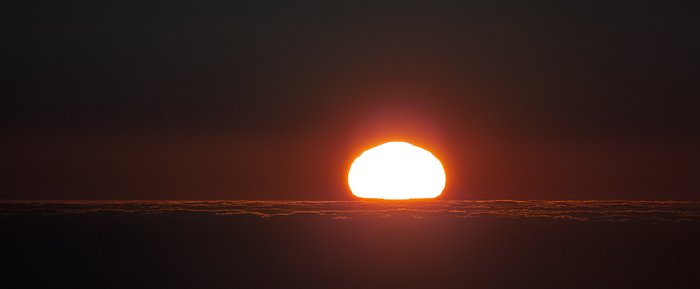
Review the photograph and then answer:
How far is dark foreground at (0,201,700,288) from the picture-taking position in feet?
69.9

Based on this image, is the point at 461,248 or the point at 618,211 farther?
the point at 618,211

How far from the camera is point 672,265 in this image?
72.7 ft

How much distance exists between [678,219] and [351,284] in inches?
450

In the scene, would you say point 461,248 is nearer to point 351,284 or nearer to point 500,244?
point 500,244

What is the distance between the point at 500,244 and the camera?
2391 centimetres

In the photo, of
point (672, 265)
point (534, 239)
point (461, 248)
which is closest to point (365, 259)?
point (461, 248)

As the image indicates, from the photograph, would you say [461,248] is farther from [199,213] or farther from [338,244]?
[199,213]

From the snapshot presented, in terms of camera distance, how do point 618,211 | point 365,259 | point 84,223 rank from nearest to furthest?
point 365,259, point 84,223, point 618,211

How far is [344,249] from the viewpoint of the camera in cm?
2347

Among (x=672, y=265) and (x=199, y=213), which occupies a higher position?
(x=199, y=213)

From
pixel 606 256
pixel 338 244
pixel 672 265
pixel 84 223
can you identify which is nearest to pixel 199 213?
pixel 84 223

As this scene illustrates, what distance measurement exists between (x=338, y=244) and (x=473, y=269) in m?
3.94

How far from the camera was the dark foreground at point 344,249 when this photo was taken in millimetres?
21312

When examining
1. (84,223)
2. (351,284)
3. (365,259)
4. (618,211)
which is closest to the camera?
(351,284)
